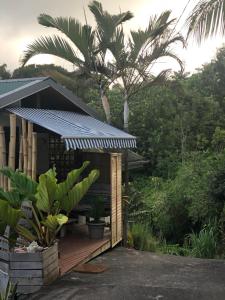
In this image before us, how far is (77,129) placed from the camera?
31.0 ft

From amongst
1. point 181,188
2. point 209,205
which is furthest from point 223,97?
point 209,205

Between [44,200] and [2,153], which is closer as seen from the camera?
[44,200]

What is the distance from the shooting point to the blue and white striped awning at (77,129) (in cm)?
866

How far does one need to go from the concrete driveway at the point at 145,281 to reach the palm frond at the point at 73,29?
5188mm

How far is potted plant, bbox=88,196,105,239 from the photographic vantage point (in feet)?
34.3

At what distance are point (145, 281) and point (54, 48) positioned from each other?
640 cm

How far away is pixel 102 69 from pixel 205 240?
498cm

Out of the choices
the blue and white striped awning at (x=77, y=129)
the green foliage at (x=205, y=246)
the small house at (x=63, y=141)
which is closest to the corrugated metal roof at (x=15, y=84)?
the small house at (x=63, y=141)

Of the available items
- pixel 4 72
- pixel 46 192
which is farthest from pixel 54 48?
pixel 4 72

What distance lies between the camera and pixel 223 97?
21.4 meters

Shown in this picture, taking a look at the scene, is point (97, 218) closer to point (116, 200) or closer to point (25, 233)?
point (116, 200)

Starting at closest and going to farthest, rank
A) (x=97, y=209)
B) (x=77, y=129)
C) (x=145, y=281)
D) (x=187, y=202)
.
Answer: (x=145, y=281)
(x=77, y=129)
(x=97, y=209)
(x=187, y=202)

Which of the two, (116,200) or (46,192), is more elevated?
(46,192)

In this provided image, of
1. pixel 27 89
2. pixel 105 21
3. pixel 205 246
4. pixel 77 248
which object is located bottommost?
pixel 205 246
